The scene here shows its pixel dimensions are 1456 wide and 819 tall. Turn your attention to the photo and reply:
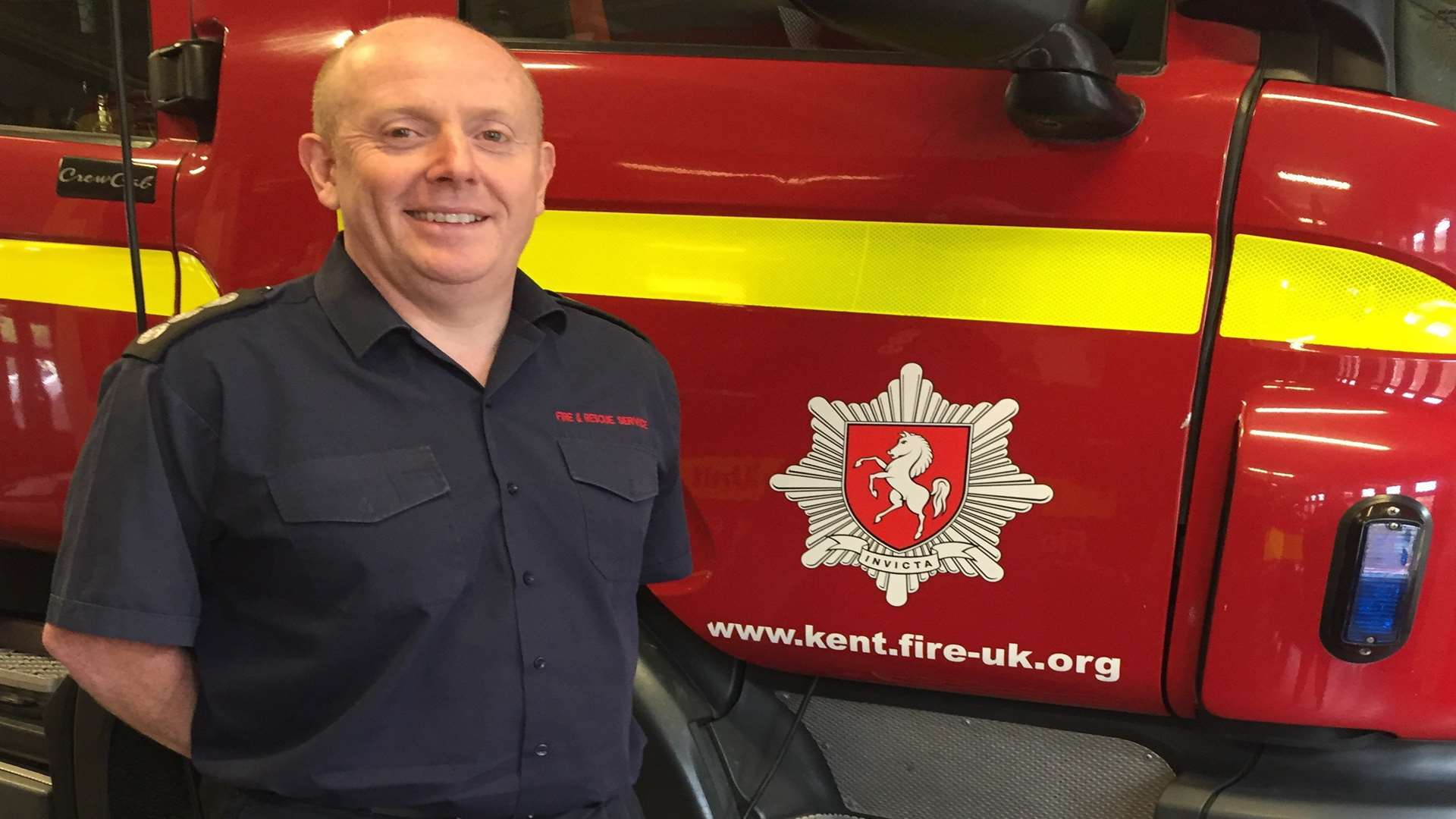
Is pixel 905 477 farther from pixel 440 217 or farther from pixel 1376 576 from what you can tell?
pixel 440 217

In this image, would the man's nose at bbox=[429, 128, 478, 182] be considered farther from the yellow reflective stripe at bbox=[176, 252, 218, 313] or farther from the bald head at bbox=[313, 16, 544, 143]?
the yellow reflective stripe at bbox=[176, 252, 218, 313]

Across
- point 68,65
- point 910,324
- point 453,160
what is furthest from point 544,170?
point 68,65

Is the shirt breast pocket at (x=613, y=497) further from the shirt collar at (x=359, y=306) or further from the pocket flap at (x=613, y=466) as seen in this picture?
the shirt collar at (x=359, y=306)

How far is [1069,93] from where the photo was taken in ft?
4.82

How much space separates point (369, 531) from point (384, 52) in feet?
1.67

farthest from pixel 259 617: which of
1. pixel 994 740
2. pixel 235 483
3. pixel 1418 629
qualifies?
pixel 1418 629

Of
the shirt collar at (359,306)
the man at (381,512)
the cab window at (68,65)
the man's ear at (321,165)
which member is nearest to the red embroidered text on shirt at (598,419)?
the man at (381,512)

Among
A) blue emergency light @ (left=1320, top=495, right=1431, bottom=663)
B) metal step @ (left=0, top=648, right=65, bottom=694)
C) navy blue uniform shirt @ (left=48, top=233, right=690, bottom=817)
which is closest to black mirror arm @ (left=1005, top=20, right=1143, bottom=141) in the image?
blue emergency light @ (left=1320, top=495, right=1431, bottom=663)

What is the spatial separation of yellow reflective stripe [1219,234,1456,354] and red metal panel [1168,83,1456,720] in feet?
0.04

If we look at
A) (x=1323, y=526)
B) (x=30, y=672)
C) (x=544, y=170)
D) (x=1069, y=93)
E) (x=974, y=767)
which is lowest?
(x=30, y=672)

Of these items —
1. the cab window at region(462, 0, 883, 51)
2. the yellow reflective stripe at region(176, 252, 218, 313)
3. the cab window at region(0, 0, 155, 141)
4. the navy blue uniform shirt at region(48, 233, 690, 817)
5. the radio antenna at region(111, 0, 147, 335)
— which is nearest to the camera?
the navy blue uniform shirt at region(48, 233, 690, 817)

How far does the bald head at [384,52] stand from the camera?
1.37m

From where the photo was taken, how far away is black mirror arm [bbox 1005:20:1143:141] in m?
1.44

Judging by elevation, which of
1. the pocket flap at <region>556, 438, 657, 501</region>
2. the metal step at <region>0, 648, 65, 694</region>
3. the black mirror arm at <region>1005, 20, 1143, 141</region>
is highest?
the black mirror arm at <region>1005, 20, 1143, 141</region>
